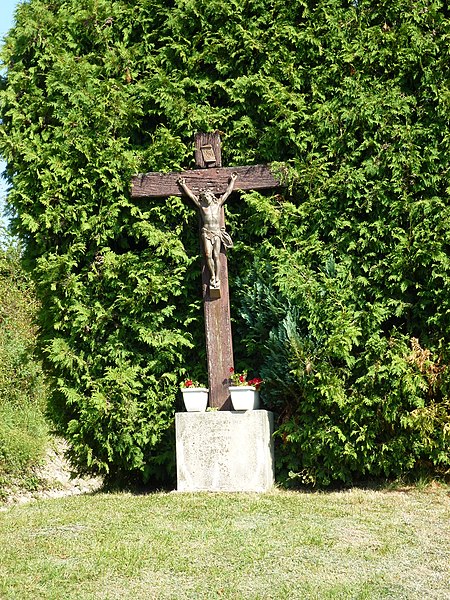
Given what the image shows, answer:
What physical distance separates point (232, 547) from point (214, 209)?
3.28 m

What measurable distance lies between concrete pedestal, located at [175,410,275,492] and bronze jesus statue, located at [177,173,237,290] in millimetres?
1210

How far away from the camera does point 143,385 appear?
7.87 m

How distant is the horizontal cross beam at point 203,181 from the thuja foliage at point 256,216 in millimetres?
130

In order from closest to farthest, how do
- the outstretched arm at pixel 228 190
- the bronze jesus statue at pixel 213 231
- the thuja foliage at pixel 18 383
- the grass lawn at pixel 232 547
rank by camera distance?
the grass lawn at pixel 232 547, the bronze jesus statue at pixel 213 231, the outstretched arm at pixel 228 190, the thuja foliage at pixel 18 383

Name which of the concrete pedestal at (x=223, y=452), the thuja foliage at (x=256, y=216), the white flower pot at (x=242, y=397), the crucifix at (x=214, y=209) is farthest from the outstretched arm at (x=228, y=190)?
the concrete pedestal at (x=223, y=452)

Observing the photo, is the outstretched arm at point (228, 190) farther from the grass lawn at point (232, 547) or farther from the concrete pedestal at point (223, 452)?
the grass lawn at point (232, 547)

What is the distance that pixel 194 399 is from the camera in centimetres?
742

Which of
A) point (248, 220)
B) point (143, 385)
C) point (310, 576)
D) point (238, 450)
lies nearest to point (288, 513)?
point (238, 450)

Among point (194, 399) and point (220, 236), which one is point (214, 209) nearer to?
point (220, 236)

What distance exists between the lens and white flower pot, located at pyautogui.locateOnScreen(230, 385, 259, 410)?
7254 millimetres

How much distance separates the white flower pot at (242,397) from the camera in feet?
23.8

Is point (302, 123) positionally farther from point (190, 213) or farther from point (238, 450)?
point (238, 450)

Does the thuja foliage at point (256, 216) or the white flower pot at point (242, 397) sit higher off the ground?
the thuja foliage at point (256, 216)

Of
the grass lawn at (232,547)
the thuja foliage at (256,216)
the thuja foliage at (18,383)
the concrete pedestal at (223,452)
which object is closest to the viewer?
the grass lawn at (232,547)
